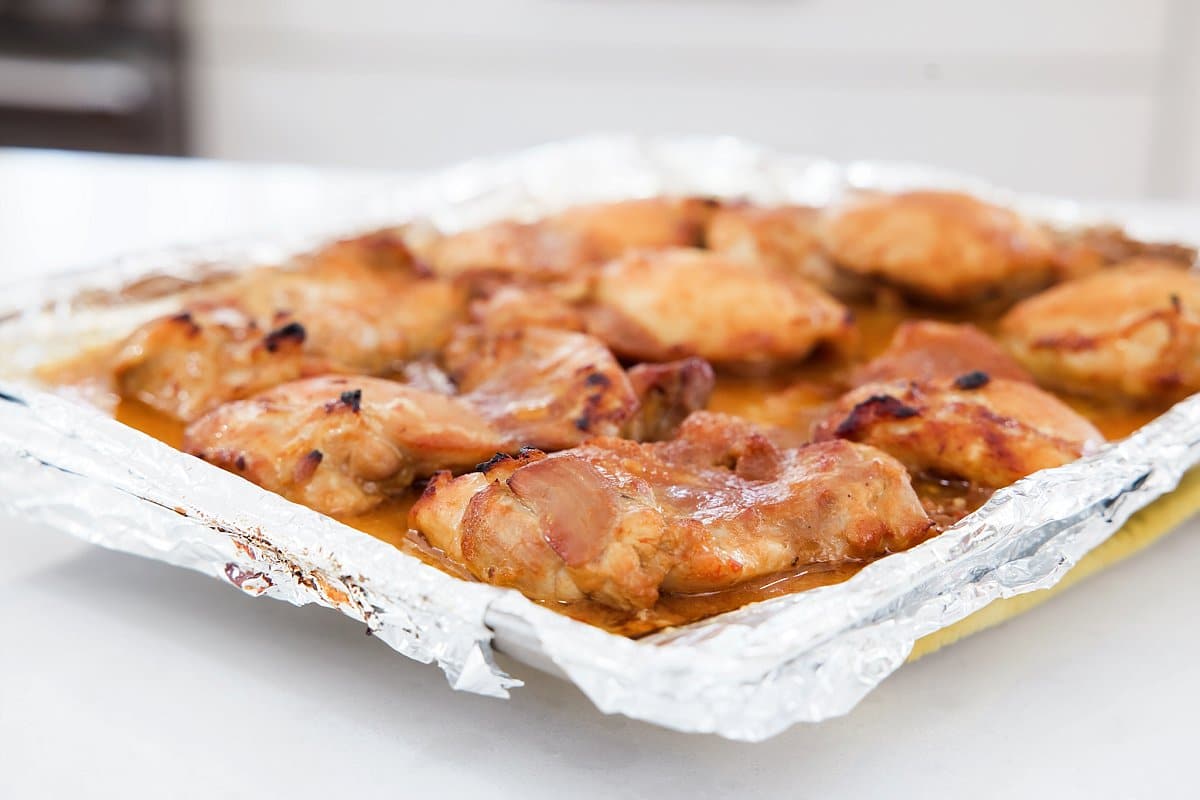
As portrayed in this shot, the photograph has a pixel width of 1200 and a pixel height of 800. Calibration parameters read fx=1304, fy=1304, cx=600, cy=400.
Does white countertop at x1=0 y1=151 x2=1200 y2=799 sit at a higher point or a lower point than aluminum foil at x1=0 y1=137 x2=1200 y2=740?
lower

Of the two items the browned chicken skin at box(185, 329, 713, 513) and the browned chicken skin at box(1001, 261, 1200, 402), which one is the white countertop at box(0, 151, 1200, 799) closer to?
the browned chicken skin at box(185, 329, 713, 513)

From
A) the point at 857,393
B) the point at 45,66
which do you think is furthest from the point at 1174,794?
the point at 45,66

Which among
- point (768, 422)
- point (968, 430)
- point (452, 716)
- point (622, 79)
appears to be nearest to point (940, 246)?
point (768, 422)

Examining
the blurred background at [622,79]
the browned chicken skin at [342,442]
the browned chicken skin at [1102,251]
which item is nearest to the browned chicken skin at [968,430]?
the browned chicken skin at [342,442]

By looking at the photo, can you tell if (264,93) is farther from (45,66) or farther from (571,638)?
(571,638)

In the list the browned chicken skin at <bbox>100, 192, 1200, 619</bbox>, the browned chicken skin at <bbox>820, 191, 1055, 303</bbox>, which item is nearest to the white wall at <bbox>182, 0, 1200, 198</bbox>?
the browned chicken skin at <bbox>100, 192, 1200, 619</bbox>

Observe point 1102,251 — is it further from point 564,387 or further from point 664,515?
point 664,515
